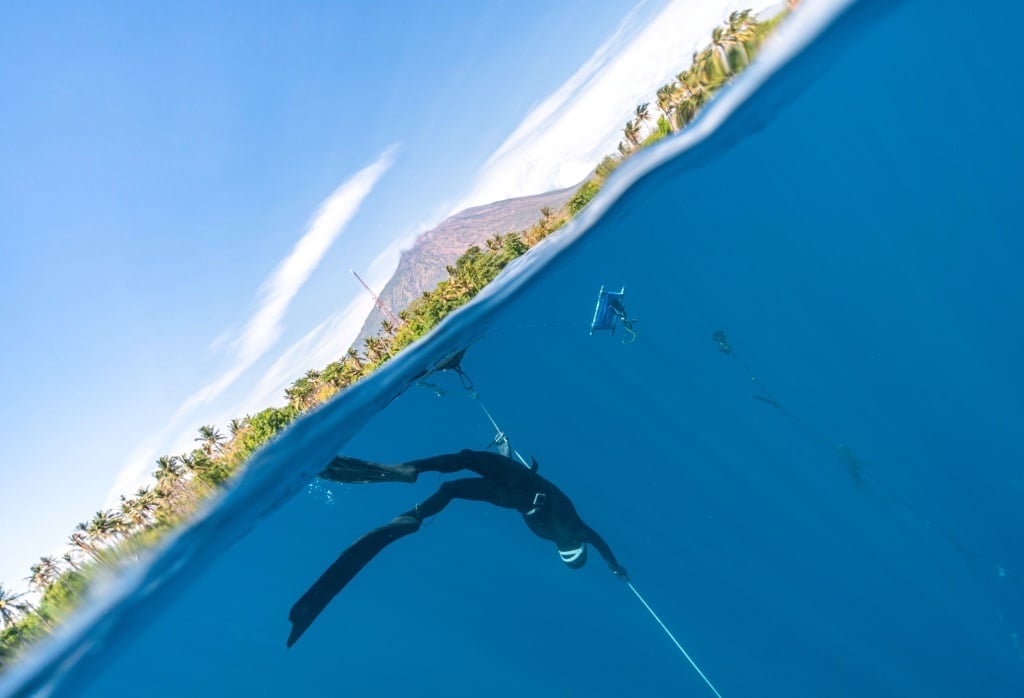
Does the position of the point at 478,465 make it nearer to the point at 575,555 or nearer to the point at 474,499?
the point at 474,499

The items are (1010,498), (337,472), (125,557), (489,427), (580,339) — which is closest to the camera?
(125,557)

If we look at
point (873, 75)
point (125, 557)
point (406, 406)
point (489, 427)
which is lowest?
point (489, 427)

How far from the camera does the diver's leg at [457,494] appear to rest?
6.89 m

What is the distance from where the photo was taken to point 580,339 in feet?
58.0

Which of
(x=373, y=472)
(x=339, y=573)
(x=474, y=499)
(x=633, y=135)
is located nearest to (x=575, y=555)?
(x=474, y=499)

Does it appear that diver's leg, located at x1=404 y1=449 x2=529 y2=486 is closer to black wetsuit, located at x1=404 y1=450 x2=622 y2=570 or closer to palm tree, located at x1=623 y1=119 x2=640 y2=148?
black wetsuit, located at x1=404 y1=450 x2=622 y2=570

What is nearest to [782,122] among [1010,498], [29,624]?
[1010,498]

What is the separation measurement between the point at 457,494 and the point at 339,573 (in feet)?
5.80

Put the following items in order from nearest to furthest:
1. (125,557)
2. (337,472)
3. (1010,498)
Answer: (125,557) < (337,472) < (1010,498)

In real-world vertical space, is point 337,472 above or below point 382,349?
below

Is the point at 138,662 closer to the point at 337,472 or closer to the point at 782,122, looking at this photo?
the point at 337,472

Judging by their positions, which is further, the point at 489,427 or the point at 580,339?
the point at 489,427

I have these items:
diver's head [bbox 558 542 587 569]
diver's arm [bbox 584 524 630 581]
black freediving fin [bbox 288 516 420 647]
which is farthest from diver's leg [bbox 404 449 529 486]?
diver's arm [bbox 584 524 630 581]

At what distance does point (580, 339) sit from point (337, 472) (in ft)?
30.7
